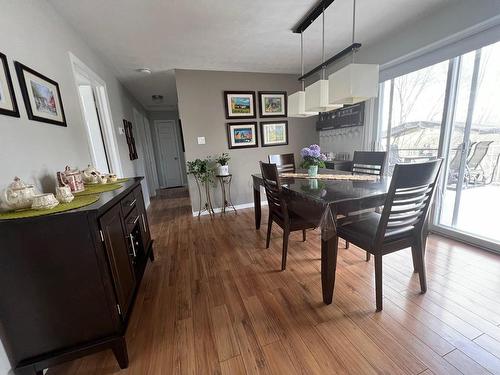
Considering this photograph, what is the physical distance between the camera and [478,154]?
6.80ft

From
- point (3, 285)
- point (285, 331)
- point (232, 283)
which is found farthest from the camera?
point (232, 283)

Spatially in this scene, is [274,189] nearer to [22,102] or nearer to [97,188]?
[97,188]

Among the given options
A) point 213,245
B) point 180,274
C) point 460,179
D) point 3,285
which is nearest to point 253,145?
point 213,245

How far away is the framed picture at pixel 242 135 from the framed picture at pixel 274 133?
155 mm

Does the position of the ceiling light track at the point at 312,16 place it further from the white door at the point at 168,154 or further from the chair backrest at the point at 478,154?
the white door at the point at 168,154

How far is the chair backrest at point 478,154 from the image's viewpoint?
2.00 metres

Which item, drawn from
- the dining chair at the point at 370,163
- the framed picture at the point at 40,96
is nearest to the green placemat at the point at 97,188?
the framed picture at the point at 40,96

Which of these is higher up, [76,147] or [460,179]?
[76,147]

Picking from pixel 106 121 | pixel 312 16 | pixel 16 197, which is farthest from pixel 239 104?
pixel 16 197

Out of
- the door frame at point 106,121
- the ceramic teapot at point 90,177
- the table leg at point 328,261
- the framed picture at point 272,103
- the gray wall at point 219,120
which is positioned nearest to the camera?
the table leg at point 328,261

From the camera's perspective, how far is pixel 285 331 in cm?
131

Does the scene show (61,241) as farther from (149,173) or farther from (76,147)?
(149,173)

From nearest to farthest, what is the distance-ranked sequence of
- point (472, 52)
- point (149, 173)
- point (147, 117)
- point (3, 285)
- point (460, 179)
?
point (3, 285)
point (472, 52)
point (460, 179)
point (149, 173)
point (147, 117)

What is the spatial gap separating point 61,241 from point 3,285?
0.95 feet
